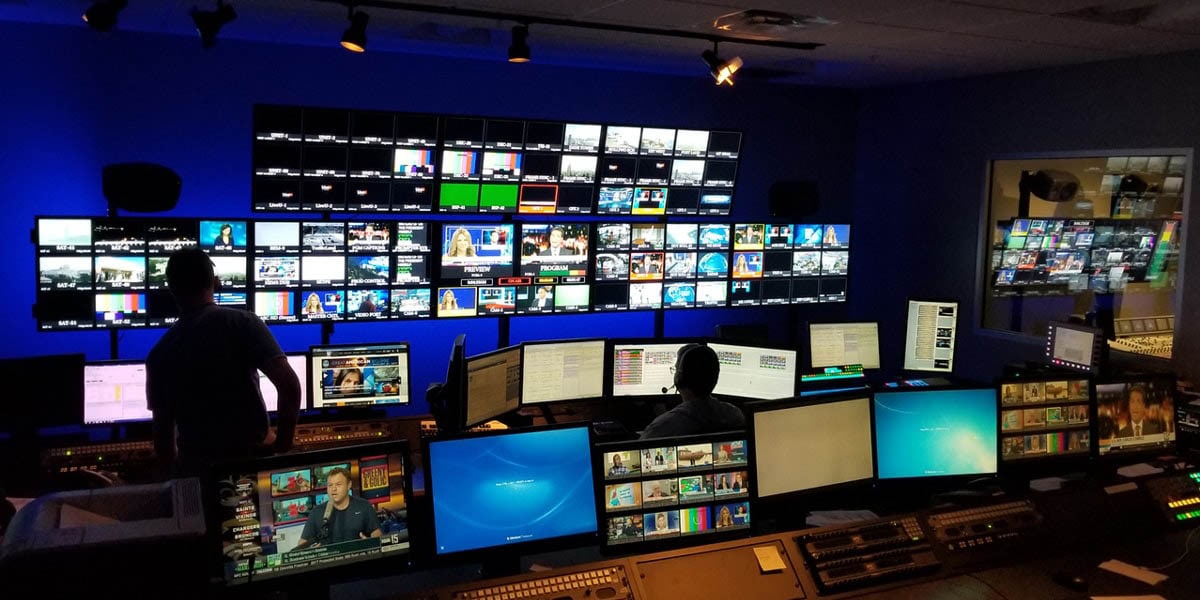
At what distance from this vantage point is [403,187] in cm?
492

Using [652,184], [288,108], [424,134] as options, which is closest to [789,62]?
[652,184]

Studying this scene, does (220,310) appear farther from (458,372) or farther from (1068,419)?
(1068,419)

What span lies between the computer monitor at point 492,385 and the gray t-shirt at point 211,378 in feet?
2.90

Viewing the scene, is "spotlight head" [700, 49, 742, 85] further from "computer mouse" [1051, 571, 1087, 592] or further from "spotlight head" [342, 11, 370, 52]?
"computer mouse" [1051, 571, 1087, 592]

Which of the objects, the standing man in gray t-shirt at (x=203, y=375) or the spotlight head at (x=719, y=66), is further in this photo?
the spotlight head at (x=719, y=66)

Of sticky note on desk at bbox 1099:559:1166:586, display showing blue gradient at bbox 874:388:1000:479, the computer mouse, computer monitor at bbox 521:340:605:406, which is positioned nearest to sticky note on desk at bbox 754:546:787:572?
display showing blue gradient at bbox 874:388:1000:479

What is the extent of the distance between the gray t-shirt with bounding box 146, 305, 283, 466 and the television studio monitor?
3.41ft

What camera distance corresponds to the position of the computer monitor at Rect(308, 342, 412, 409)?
427 cm

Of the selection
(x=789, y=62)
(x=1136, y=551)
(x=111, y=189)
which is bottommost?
(x=1136, y=551)

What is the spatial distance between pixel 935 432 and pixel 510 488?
1.53 metres

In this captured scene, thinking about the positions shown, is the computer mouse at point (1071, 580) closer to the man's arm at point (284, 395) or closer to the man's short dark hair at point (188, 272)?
the man's arm at point (284, 395)

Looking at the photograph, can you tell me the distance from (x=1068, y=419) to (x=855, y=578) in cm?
142

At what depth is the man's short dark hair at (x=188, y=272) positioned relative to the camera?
9.46 ft

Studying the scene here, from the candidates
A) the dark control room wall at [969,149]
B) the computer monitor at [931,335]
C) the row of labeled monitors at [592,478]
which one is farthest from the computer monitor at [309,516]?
the dark control room wall at [969,149]
